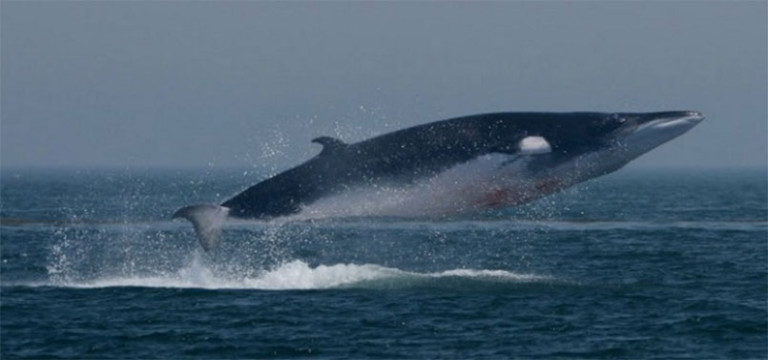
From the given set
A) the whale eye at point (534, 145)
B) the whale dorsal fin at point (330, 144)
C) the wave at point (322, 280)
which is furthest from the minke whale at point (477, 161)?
the wave at point (322, 280)

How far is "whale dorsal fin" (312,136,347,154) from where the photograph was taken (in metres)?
25.3

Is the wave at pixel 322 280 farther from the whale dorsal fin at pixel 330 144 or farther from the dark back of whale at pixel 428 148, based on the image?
the dark back of whale at pixel 428 148

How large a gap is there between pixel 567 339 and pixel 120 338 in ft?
35.2

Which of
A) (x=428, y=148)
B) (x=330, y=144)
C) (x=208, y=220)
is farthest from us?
(x=208, y=220)

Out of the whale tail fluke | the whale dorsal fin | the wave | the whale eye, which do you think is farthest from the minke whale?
the wave

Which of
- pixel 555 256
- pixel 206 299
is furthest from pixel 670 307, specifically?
pixel 555 256

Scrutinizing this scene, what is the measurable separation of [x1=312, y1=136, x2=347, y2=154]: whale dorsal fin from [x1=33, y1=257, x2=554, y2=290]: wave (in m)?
15.9

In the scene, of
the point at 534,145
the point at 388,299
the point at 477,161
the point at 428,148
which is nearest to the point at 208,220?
the point at 428,148

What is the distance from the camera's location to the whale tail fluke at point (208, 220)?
25797mm

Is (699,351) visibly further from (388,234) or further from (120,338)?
(388,234)

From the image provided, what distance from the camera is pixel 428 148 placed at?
24.0 metres

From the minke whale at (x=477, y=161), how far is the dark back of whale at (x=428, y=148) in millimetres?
17

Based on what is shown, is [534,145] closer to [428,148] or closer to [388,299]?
[428,148]

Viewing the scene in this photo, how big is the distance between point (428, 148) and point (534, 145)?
6.10ft
